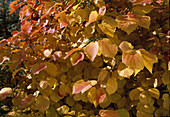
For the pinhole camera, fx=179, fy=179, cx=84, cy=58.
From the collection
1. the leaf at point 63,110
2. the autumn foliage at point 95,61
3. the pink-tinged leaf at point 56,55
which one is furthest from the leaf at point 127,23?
the leaf at point 63,110

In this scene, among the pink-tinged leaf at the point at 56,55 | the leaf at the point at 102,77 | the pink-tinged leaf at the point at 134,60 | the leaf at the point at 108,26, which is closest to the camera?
the pink-tinged leaf at the point at 134,60

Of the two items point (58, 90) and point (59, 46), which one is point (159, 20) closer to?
point (59, 46)

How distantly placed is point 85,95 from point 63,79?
185 mm

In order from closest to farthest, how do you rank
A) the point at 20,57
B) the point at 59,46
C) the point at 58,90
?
the point at 20,57 < the point at 58,90 < the point at 59,46

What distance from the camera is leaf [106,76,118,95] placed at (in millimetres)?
887

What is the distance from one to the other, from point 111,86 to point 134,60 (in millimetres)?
229

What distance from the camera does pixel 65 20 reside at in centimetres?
103

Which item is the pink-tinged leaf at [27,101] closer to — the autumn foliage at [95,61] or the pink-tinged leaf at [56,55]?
the autumn foliage at [95,61]

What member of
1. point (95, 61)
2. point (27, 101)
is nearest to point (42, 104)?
point (27, 101)

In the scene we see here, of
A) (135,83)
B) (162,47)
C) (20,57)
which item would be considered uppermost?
(20,57)

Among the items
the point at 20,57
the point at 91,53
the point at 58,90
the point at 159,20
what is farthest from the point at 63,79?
the point at 159,20

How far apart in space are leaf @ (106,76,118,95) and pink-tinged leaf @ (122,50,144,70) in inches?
7.7

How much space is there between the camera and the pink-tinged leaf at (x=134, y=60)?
72cm

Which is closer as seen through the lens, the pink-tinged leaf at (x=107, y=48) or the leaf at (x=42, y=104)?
the pink-tinged leaf at (x=107, y=48)
